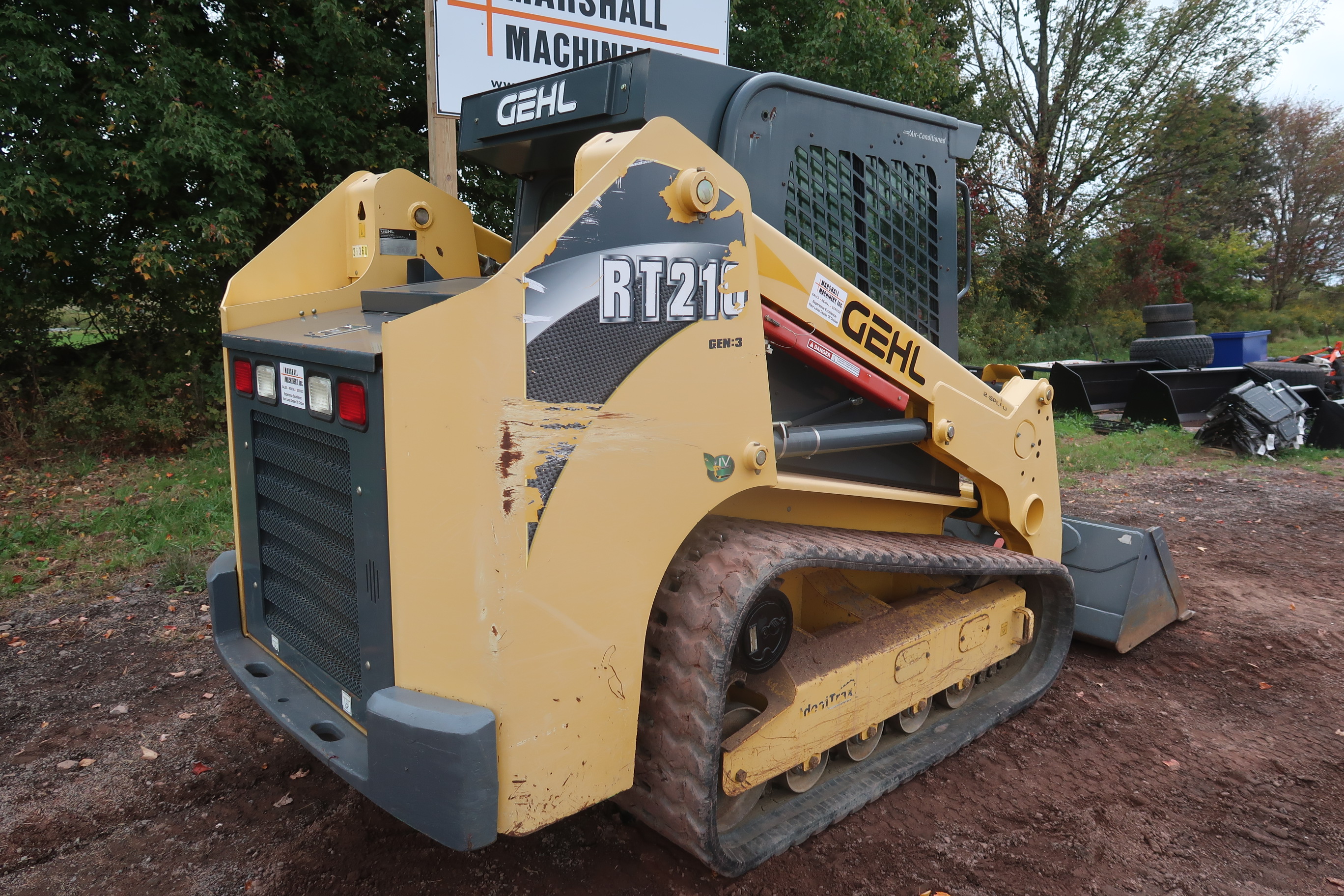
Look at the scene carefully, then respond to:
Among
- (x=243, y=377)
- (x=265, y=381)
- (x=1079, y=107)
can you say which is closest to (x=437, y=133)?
(x=243, y=377)

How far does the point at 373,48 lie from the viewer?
28.9ft

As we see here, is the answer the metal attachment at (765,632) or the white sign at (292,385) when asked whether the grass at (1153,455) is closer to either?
the metal attachment at (765,632)

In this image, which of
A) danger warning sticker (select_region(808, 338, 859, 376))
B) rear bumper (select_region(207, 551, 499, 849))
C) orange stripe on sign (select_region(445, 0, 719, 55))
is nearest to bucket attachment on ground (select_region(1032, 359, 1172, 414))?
orange stripe on sign (select_region(445, 0, 719, 55))

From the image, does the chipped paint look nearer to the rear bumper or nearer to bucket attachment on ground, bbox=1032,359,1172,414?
the rear bumper

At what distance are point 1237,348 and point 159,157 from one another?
13.4m

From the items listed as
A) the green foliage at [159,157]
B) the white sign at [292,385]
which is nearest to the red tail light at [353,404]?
the white sign at [292,385]

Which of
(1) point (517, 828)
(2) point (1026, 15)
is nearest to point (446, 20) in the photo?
(1) point (517, 828)

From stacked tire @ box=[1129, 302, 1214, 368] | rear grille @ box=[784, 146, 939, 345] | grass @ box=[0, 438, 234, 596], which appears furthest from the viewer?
stacked tire @ box=[1129, 302, 1214, 368]

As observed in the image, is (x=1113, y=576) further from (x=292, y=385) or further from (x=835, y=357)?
(x=292, y=385)

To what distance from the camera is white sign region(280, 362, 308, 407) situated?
2389 millimetres

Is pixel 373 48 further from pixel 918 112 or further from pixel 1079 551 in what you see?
pixel 1079 551

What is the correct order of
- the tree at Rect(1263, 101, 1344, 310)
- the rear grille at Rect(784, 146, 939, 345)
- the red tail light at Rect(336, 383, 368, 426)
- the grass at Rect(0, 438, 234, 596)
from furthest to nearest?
1. the tree at Rect(1263, 101, 1344, 310)
2. the grass at Rect(0, 438, 234, 596)
3. the rear grille at Rect(784, 146, 939, 345)
4. the red tail light at Rect(336, 383, 368, 426)

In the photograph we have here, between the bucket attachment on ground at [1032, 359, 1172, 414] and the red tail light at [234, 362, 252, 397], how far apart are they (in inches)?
409

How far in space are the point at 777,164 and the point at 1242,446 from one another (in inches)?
350
